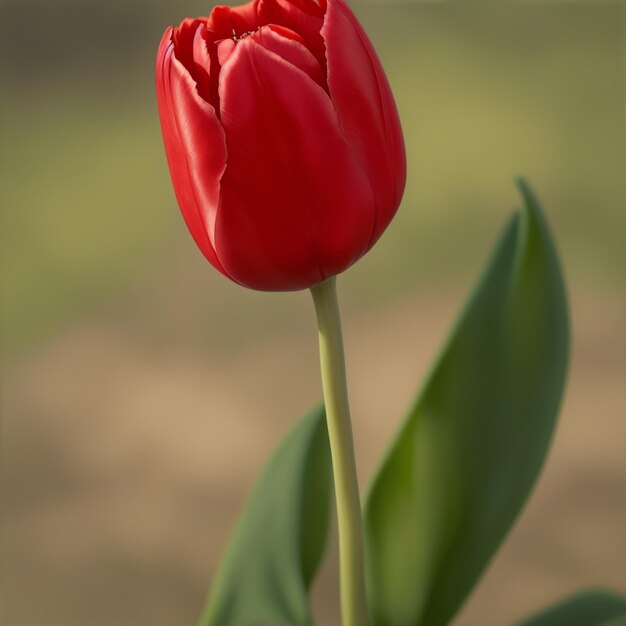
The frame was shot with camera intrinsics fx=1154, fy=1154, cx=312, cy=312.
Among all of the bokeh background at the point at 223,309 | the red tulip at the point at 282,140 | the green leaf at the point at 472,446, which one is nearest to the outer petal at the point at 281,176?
the red tulip at the point at 282,140

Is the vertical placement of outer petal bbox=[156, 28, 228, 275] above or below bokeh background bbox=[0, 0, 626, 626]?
A: above

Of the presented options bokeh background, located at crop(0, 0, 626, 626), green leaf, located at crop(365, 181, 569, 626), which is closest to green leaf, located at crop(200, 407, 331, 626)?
green leaf, located at crop(365, 181, 569, 626)

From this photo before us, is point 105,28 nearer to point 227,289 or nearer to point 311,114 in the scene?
point 227,289

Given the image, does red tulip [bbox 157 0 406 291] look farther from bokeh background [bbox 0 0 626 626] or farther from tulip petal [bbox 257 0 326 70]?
bokeh background [bbox 0 0 626 626]

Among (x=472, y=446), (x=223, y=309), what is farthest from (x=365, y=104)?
(x=223, y=309)

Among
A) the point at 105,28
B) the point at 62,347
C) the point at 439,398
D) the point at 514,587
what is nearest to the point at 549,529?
the point at 514,587

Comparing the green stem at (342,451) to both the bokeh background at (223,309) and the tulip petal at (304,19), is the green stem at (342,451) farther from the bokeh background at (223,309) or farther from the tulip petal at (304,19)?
the bokeh background at (223,309)
